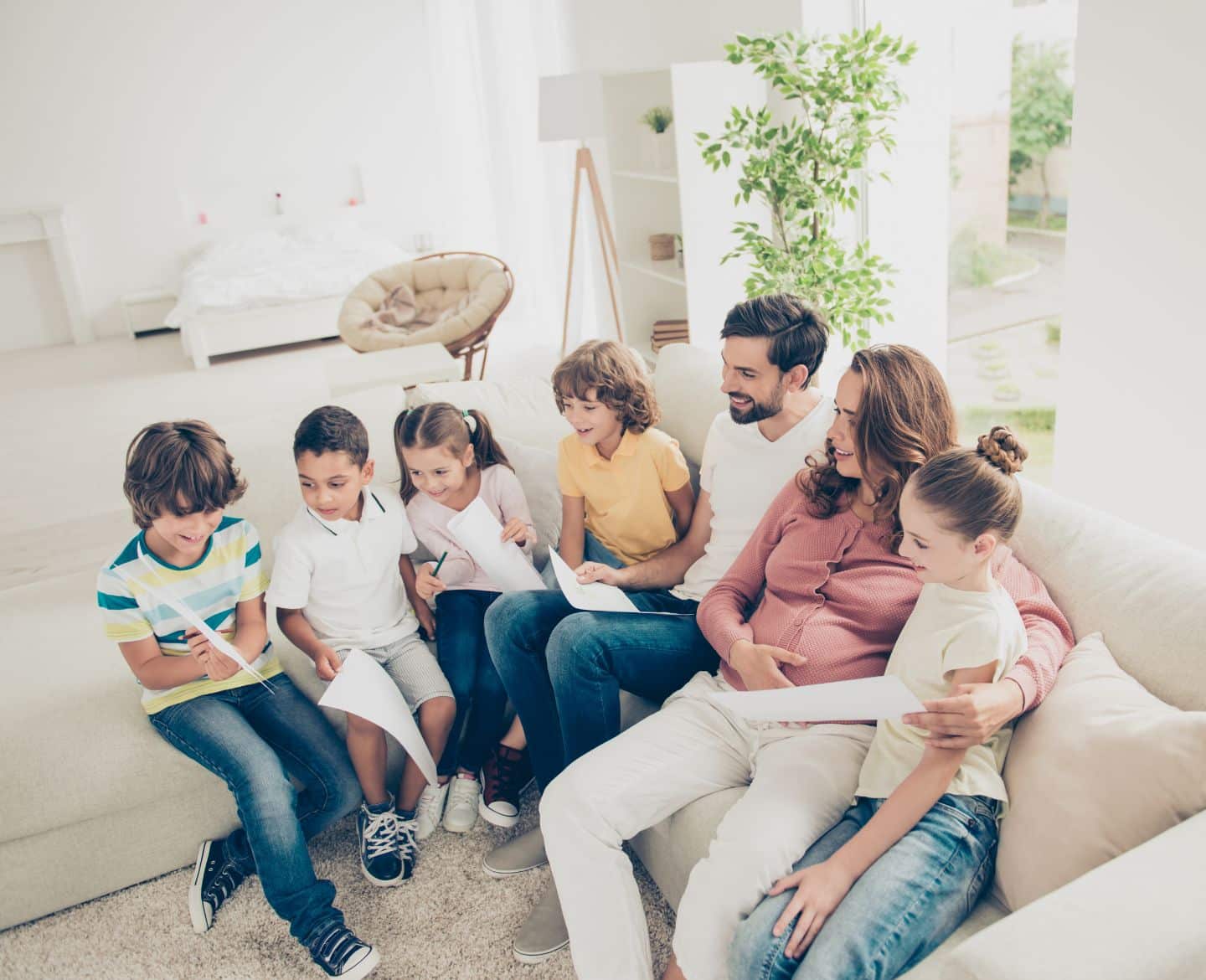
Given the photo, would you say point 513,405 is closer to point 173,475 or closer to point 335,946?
point 173,475

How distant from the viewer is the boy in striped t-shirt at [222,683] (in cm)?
187

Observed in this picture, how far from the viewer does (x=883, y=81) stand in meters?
2.89

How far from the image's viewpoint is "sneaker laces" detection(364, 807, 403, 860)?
2.03 meters

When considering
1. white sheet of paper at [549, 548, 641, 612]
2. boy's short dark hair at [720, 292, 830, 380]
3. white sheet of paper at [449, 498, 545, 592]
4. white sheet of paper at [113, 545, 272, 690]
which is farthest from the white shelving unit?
white sheet of paper at [113, 545, 272, 690]

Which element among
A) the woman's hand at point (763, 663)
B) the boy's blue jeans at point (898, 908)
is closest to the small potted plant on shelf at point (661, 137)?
the woman's hand at point (763, 663)

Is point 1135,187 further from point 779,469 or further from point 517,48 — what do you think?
point 517,48

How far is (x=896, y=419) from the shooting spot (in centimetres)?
157

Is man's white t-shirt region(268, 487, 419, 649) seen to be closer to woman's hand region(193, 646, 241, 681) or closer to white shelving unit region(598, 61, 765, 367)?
woman's hand region(193, 646, 241, 681)

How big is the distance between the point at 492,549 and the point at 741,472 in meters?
0.55

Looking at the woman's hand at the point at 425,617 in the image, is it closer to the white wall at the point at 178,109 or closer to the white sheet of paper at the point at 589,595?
the white sheet of paper at the point at 589,595

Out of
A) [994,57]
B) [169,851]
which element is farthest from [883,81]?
[169,851]

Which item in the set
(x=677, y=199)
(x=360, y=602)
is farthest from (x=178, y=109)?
(x=360, y=602)

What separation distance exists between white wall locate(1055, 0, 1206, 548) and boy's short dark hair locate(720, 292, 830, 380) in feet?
2.76

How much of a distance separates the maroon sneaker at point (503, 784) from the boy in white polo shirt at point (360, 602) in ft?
0.40
